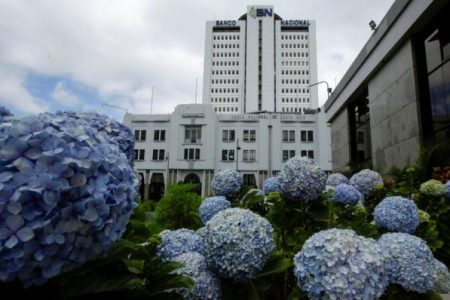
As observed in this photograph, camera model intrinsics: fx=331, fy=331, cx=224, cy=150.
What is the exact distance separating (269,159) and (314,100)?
207 ft

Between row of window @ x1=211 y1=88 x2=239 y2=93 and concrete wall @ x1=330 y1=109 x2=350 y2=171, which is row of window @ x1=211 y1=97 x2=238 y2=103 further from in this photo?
concrete wall @ x1=330 y1=109 x2=350 y2=171

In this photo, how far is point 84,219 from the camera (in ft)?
2.93

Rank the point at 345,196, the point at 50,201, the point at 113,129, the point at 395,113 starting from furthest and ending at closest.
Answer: the point at 395,113 < the point at 345,196 < the point at 113,129 < the point at 50,201

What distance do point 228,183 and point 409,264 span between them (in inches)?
58.3

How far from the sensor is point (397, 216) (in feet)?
8.56

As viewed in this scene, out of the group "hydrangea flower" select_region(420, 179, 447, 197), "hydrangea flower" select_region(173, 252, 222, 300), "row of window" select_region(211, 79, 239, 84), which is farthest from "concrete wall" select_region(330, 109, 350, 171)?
"row of window" select_region(211, 79, 239, 84)

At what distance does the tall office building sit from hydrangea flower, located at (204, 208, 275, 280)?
304 feet

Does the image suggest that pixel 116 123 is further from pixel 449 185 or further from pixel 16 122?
pixel 449 185

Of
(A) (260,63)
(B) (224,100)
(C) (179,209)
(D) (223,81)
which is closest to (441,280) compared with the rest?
(C) (179,209)

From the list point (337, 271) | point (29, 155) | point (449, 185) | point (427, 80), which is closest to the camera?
point (29, 155)

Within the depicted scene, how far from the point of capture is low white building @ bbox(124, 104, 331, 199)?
41281mm

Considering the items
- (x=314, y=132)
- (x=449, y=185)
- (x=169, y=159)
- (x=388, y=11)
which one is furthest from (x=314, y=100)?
(x=449, y=185)

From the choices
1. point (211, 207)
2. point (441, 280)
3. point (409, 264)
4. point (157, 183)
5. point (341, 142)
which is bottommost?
point (441, 280)

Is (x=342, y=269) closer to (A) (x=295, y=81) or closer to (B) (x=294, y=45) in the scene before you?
(A) (x=295, y=81)
